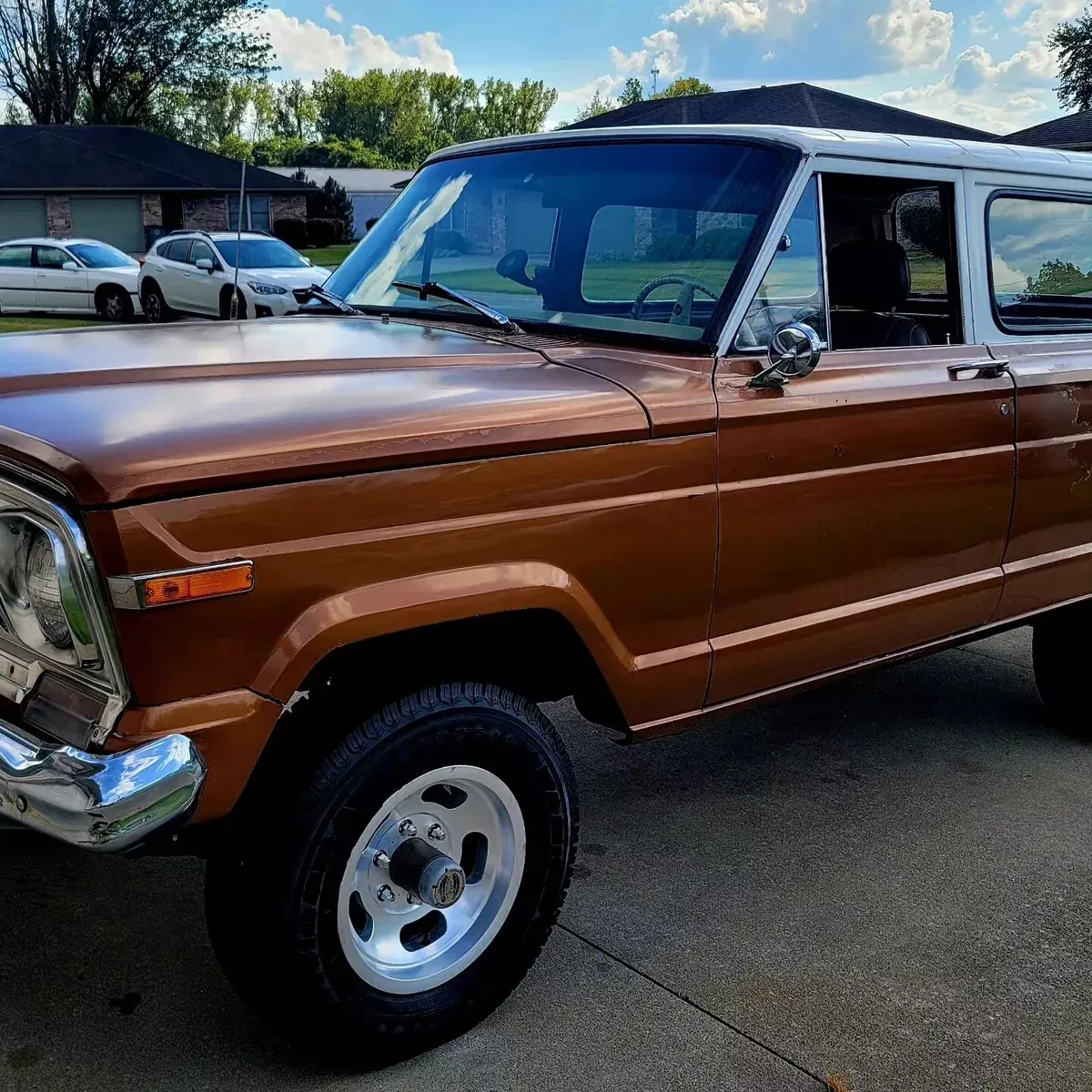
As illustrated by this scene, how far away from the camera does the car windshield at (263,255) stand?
1812 cm

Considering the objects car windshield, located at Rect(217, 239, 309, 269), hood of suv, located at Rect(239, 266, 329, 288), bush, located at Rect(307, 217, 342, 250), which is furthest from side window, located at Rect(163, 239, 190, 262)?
bush, located at Rect(307, 217, 342, 250)

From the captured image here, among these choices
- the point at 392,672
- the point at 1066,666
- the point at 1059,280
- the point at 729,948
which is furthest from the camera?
the point at 1066,666

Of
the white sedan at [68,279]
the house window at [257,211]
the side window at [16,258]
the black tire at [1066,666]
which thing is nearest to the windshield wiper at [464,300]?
the black tire at [1066,666]

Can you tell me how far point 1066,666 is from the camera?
463cm

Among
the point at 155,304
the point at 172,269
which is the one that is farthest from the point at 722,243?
the point at 155,304

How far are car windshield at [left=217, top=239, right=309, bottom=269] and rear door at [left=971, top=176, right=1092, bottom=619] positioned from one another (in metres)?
15.2

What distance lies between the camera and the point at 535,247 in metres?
3.74

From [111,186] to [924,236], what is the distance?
122ft

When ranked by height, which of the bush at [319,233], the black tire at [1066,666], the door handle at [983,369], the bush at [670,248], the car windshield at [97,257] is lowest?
the black tire at [1066,666]

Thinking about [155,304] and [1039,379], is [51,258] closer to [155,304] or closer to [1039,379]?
[155,304]

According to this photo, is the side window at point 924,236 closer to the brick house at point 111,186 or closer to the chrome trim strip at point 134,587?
the chrome trim strip at point 134,587

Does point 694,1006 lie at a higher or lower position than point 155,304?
lower

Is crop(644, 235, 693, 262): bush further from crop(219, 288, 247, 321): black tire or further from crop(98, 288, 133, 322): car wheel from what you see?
crop(98, 288, 133, 322): car wheel

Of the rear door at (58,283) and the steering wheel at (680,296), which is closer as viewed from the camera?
the steering wheel at (680,296)
